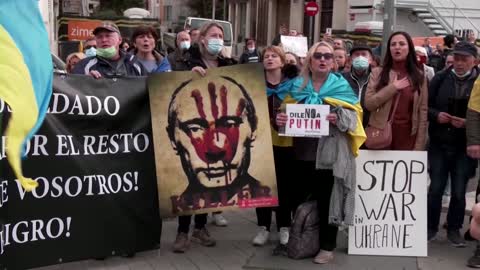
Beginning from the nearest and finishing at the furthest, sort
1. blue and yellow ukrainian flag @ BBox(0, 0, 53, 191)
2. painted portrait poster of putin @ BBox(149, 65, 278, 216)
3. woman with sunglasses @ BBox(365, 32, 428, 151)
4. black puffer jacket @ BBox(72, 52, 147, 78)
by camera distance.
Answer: blue and yellow ukrainian flag @ BBox(0, 0, 53, 191), painted portrait poster of putin @ BBox(149, 65, 278, 216), black puffer jacket @ BBox(72, 52, 147, 78), woman with sunglasses @ BBox(365, 32, 428, 151)

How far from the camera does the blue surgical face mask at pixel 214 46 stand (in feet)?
18.7

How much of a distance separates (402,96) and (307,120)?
0.96m

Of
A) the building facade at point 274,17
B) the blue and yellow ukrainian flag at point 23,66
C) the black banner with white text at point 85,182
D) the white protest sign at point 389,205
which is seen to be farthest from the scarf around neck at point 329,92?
the building facade at point 274,17

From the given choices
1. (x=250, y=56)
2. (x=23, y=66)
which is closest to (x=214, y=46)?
(x=23, y=66)

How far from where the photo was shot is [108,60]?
18.3ft

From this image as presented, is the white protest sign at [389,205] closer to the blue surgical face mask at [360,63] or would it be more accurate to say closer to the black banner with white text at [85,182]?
the blue surgical face mask at [360,63]

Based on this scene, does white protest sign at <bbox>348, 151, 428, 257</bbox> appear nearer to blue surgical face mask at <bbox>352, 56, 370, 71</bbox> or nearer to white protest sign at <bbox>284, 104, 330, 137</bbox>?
white protest sign at <bbox>284, 104, 330, 137</bbox>

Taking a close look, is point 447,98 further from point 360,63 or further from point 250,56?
point 250,56

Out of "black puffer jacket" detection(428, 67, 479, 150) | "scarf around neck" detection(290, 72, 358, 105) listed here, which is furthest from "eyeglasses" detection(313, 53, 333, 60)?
"black puffer jacket" detection(428, 67, 479, 150)

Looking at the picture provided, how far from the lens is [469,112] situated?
18.7 feet

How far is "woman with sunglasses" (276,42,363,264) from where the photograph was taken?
5.38 m

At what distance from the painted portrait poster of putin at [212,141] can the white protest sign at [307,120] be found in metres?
0.21

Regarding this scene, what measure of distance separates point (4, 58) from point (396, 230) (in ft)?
11.9

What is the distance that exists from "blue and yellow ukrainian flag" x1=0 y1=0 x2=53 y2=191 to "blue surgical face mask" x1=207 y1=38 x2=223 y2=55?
2372 mm
